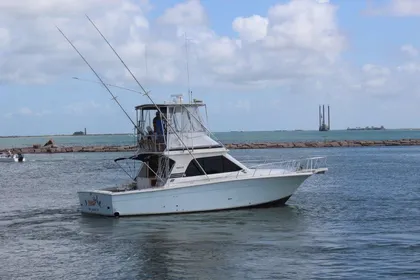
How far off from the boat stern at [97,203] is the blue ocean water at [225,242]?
15.5 inches

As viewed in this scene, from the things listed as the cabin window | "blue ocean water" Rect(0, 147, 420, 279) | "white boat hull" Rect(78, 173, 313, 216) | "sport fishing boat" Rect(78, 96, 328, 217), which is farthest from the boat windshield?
"blue ocean water" Rect(0, 147, 420, 279)

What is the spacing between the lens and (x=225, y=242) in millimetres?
21438

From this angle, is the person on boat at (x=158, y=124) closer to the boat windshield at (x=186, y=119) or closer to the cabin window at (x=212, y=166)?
the boat windshield at (x=186, y=119)

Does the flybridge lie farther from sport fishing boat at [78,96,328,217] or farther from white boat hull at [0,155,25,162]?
white boat hull at [0,155,25,162]

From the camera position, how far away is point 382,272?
1698 centimetres

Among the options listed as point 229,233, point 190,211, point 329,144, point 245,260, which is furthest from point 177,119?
point 329,144

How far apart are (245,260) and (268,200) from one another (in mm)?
9654

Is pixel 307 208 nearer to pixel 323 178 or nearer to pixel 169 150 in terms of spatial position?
pixel 169 150

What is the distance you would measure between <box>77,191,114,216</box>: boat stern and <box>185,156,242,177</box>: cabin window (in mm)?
3389

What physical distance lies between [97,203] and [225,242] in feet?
24.7

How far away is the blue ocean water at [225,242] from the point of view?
17609 mm

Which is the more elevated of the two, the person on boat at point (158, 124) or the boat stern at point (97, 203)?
the person on boat at point (158, 124)

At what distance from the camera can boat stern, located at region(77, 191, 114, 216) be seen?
26.4 meters

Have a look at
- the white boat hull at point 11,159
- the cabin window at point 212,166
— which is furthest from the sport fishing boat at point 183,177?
the white boat hull at point 11,159
